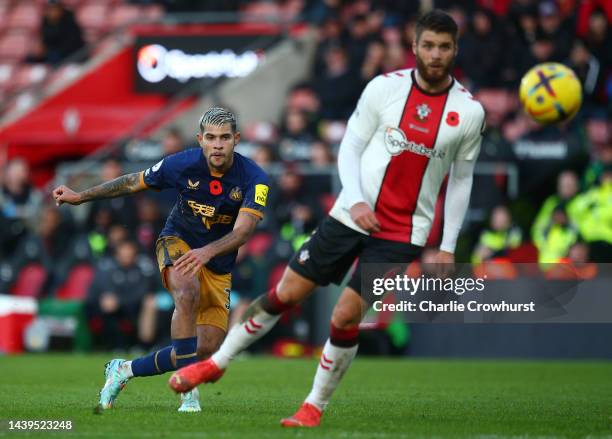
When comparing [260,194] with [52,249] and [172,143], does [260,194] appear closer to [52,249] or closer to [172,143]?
[172,143]

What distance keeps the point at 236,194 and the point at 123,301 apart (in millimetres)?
8353

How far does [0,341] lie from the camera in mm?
16047

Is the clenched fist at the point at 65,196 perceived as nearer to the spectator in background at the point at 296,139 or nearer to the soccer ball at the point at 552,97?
the soccer ball at the point at 552,97

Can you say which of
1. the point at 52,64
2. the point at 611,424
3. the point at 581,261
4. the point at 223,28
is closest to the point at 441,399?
the point at 611,424

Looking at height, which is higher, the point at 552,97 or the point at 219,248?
the point at 552,97

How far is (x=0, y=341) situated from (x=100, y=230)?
6.43 feet

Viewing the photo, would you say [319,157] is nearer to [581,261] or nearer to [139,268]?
[139,268]

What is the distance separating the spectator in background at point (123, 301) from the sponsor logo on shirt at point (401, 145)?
29.3 ft

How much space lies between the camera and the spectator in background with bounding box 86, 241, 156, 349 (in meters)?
15.7

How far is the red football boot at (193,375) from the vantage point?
22.4 feet

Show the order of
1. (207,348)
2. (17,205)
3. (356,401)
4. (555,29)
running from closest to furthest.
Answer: (207,348) → (356,401) → (555,29) → (17,205)

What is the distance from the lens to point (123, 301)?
15789mm

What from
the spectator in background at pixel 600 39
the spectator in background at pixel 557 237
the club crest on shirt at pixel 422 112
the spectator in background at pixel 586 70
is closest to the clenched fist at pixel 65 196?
the club crest on shirt at pixel 422 112

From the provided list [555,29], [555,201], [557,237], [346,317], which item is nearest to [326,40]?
[555,29]
